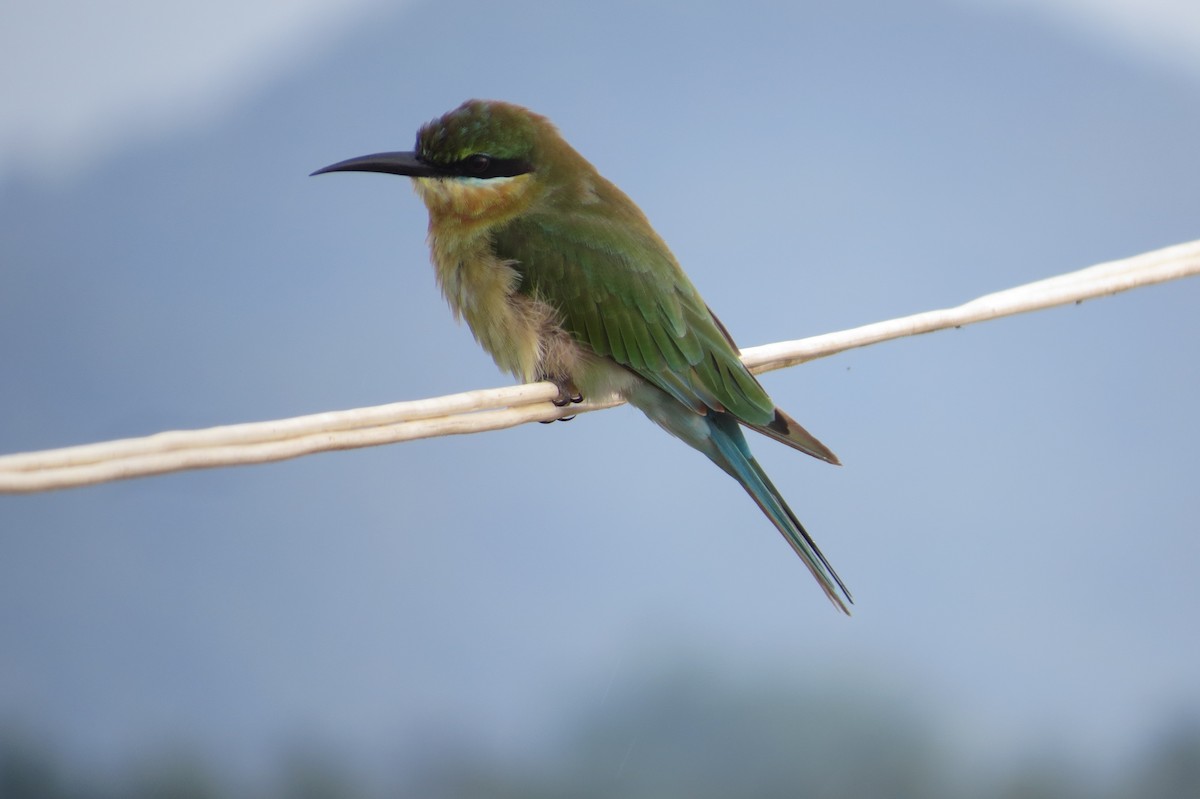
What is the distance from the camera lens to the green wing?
1.81m

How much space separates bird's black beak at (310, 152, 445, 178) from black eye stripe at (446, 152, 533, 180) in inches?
1.2

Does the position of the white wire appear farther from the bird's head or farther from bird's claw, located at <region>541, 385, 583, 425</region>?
the bird's head

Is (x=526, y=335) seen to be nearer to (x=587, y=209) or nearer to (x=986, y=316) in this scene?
(x=587, y=209)

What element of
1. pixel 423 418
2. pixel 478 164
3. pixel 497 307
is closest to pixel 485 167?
pixel 478 164

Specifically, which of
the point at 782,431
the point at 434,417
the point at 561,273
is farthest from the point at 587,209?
the point at 434,417

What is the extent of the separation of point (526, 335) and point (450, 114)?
397 millimetres

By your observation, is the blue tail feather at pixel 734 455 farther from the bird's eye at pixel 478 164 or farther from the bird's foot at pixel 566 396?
the bird's eye at pixel 478 164

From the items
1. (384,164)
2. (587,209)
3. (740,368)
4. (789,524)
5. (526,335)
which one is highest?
(384,164)

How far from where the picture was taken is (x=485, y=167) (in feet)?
6.47

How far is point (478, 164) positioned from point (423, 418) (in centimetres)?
89

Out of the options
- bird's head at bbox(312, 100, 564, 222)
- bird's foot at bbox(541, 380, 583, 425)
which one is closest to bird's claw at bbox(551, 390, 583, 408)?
bird's foot at bbox(541, 380, 583, 425)

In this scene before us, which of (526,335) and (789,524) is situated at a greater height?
(526,335)

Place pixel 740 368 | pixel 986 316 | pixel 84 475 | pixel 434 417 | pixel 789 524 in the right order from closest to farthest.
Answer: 1. pixel 84 475
2. pixel 434 417
3. pixel 986 316
4. pixel 789 524
5. pixel 740 368

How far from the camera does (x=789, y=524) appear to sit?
1.63m
